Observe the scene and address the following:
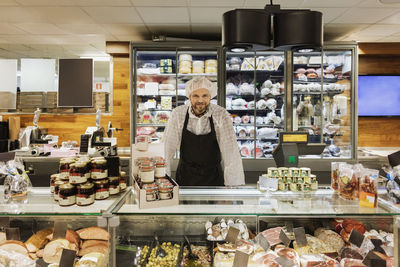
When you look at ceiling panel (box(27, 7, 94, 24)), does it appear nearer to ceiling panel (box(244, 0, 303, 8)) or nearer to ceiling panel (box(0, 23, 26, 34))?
ceiling panel (box(0, 23, 26, 34))

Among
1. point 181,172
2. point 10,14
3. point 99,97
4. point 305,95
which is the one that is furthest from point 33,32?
point 305,95

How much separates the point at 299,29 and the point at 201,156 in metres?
1.54

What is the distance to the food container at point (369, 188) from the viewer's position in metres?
1.55

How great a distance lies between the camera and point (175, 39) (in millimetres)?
5004

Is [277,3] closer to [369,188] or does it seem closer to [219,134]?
[219,134]

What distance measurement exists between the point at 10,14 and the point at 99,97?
A: 6.88ft

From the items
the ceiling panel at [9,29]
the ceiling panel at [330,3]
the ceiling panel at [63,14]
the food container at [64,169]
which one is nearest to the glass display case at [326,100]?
the ceiling panel at [330,3]

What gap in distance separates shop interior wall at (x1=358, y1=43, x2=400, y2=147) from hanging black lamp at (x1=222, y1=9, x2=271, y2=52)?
445cm

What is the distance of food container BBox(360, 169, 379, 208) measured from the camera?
1555mm

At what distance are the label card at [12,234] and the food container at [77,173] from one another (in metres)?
0.46

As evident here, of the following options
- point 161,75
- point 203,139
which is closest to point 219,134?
point 203,139

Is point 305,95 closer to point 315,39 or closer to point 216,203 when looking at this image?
point 315,39

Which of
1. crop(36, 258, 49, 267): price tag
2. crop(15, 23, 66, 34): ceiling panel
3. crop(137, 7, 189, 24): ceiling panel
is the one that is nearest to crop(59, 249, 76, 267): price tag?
crop(36, 258, 49, 267): price tag

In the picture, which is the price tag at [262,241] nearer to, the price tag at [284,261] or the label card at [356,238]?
the price tag at [284,261]
